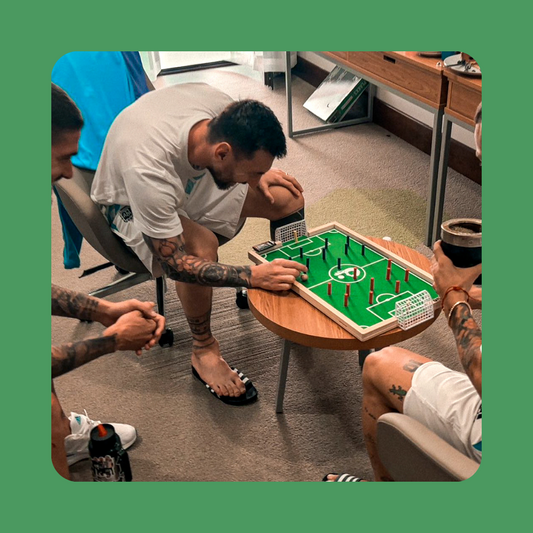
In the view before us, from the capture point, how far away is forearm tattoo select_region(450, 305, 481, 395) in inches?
78.0

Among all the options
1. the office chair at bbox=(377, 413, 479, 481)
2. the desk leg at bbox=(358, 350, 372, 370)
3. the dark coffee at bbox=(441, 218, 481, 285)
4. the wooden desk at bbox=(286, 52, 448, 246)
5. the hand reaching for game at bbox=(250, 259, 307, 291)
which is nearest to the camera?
the office chair at bbox=(377, 413, 479, 481)

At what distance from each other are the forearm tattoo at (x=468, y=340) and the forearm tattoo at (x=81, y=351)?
0.90m

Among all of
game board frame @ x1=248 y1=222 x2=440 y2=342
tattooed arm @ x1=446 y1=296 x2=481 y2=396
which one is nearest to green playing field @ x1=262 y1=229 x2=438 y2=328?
game board frame @ x1=248 y1=222 x2=440 y2=342

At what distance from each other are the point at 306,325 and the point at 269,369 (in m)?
0.26

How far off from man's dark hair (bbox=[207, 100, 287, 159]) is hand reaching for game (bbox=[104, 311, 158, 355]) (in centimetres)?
51

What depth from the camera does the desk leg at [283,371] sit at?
2305 mm

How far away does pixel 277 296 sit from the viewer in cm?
226

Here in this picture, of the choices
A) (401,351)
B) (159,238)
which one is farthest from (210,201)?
(401,351)

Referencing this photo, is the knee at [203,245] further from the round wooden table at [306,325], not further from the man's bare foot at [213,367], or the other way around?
the man's bare foot at [213,367]

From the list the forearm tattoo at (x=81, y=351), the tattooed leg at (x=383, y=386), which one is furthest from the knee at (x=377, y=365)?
the forearm tattoo at (x=81, y=351)

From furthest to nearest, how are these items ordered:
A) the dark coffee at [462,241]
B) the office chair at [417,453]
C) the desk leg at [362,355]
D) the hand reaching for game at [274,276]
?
1. the desk leg at [362,355]
2. the hand reaching for game at [274,276]
3. the dark coffee at [462,241]
4. the office chair at [417,453]

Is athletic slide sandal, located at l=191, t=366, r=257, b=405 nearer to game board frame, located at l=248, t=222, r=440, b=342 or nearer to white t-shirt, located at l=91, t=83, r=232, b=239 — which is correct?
game board frame, located at l=248, t=222, r=440, b=342

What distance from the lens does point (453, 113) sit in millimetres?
2227

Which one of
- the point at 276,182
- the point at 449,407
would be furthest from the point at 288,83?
the point at 449,407
